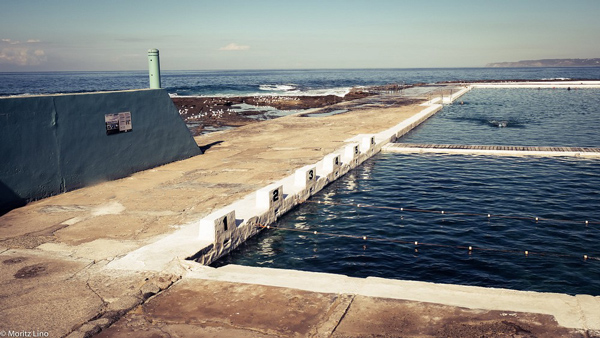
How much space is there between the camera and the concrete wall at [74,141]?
12445 millimetres

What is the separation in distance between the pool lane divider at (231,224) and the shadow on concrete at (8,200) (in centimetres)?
496

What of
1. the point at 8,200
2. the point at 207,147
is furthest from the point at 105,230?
the point at 207,147

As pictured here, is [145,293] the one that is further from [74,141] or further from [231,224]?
[74,141]

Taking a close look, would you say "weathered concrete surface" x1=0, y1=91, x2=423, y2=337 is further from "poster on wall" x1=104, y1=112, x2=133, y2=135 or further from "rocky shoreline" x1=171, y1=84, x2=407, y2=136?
"rocky shoreline" x1=171, y1=84, x2=407, y2=136

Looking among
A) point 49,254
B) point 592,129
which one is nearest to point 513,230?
point 49,254

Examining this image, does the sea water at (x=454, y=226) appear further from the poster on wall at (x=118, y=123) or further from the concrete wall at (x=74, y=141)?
the poster on wall at (x=118, y=123)

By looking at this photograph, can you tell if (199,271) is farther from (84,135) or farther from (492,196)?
(492,196)

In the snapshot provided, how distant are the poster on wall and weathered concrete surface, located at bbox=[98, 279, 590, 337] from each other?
9.47m

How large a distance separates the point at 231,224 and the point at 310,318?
3.96m

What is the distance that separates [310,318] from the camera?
21.2ft

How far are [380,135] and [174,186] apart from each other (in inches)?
511

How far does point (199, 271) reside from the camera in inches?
323

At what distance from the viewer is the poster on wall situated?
15250mm

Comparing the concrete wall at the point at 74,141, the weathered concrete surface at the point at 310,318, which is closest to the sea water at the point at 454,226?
the weathered concrete surface at the point at 310,318
